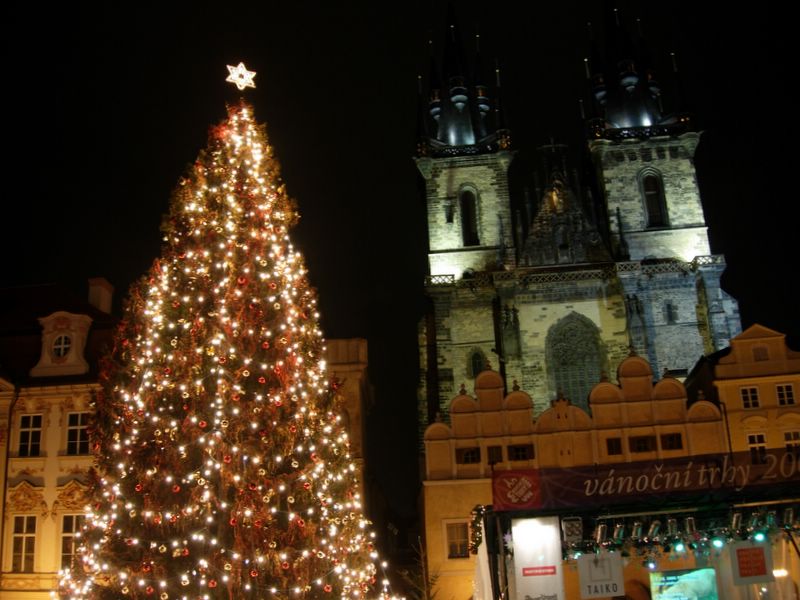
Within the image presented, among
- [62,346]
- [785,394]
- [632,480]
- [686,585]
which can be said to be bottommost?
[686,585]

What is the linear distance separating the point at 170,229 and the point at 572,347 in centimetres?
2706

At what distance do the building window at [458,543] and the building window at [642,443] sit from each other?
5.40 m

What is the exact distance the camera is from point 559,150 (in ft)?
141

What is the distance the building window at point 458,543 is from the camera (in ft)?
82.6

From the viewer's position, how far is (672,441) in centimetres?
2609

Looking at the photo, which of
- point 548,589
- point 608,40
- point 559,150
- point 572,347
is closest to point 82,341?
point 548,589

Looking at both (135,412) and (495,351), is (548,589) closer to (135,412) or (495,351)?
(135,412)

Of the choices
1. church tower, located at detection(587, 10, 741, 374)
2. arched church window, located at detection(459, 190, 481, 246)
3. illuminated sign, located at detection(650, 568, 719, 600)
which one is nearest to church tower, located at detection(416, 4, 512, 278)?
arched church window, located at detection(459, 190, 481, 246)

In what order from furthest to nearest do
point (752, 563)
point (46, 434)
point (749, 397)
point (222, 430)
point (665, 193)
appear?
point (665, 193) < point (749, 397) < point (46, 434) < point (752, 563) < point (222, 430)

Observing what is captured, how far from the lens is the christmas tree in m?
12.7

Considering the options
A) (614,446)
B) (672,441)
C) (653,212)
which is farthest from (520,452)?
(653,212)

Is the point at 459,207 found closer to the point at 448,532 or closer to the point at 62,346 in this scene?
the point at 448,532

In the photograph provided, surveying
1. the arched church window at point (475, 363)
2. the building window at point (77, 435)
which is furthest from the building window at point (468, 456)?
the arched church window at point (475, 363)

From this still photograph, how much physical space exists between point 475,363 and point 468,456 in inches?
485
